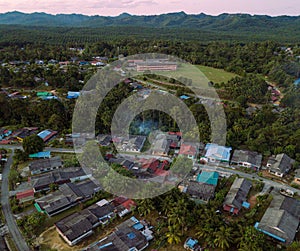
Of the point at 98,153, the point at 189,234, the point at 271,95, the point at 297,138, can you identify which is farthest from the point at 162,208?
the point at 271,95

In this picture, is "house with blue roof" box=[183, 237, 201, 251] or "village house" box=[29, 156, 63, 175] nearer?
"house with blue roof" box=[183, 237, 201, 251]

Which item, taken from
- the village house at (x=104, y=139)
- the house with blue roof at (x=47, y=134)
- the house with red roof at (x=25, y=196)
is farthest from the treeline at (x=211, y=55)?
the house with red roof at (x=25, y=196)

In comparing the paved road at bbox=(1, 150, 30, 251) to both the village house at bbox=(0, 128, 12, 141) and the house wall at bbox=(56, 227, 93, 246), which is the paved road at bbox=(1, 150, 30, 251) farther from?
the village house at bbox=(0, 128, 12, 141)

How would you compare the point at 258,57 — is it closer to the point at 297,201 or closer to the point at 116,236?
the point at 297,201

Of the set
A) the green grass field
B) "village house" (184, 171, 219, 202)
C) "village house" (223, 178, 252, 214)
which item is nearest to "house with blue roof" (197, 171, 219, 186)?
"village house" (184, 171, 219, 202)

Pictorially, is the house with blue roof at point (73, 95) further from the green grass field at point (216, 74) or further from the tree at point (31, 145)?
the green grass field at point (216, 74)

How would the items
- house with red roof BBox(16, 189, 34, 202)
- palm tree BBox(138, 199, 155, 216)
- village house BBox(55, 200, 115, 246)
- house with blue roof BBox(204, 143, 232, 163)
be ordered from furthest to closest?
1. house with blue roof BBox(204, 143, 232, 163)
2. house with red roof BBox(16, 189, 34, 202)
3. palm tree BBox(138, 199, 155, 216)
4. village house BBox(55, 200, 115, 246)
